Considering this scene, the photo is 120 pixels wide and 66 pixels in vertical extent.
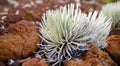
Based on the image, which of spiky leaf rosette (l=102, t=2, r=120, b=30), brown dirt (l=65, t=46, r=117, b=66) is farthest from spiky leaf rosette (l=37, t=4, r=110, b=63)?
spiky leaf rosette (l=102, t=2, r=120, b=30)

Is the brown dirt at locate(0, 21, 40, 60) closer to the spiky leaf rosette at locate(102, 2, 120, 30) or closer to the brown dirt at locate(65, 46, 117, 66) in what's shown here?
the brown dirt at locate(65, 46, 117, 66)

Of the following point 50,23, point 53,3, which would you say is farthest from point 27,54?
point 53,3

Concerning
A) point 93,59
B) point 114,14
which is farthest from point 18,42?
point 114,14

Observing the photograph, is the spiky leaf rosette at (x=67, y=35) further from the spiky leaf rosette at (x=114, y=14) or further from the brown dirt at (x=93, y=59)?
the spiky leaf rosette at (x=114, y=14)

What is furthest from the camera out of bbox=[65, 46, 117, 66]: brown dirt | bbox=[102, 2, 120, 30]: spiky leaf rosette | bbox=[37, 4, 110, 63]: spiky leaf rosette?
bbox=[102, 2, 120, 30]: spiky leaf rosette

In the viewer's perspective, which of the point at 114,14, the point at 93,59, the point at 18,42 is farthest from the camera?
the point at 114,14

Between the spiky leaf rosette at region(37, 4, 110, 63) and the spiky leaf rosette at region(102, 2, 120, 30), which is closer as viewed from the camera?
the spiky leaf rosette at region(37, 4, 110, 63)

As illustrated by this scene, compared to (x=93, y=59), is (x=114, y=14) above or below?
above

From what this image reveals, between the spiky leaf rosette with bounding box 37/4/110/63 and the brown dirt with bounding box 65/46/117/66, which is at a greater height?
the spiky leaf rosette with bounding box 37/4/110/63

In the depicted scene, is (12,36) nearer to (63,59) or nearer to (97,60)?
(63,59)

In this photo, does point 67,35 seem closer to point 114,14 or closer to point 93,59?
point 93,59
